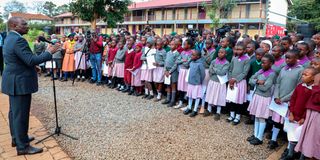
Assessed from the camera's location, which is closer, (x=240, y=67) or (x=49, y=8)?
(x=240, y=67)

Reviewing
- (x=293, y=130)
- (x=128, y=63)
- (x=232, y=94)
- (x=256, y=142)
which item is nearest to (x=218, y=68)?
(x=232, y=94)

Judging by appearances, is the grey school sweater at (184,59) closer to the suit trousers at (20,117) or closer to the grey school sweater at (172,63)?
the grey school sweater at (172,63)

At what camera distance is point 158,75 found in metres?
6.31

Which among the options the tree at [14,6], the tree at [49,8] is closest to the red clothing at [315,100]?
the tree at [49,8]

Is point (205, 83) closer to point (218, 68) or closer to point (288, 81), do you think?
point (218, 68)

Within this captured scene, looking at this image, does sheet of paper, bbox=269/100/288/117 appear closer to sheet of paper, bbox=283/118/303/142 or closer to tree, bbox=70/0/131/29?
sheet of paper, bbox=283/118/303/142

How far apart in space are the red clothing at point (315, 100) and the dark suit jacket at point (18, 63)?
10.6 feet

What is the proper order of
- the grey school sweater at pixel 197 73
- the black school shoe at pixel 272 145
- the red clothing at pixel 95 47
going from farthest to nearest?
the red clothing at pixel 95 47 < the grey school sweater at pixel 197 73 < the black school shoe at pixel 272 145

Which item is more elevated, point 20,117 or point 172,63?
point 172,63

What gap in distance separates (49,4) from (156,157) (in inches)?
3141

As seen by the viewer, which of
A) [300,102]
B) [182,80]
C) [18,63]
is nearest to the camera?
[300,102]

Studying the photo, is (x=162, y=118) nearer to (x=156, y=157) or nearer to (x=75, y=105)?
(x=156, y=157)

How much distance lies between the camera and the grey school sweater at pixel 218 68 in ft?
16.3

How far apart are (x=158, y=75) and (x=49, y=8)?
77.6 meters
